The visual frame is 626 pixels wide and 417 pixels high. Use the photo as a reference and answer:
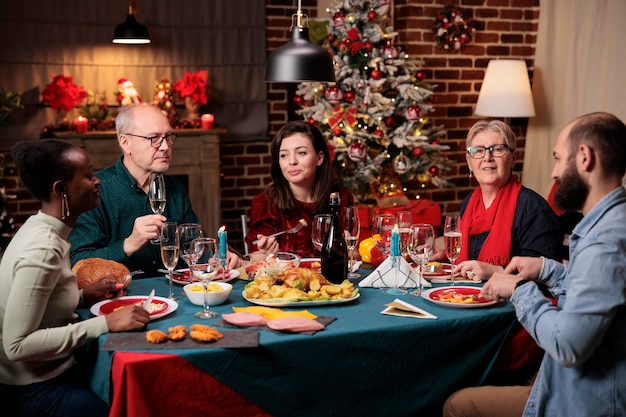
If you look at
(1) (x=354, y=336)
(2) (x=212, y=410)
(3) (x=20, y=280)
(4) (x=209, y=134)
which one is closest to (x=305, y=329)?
(1) (x=354, y=336)

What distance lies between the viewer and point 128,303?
7.77 feet

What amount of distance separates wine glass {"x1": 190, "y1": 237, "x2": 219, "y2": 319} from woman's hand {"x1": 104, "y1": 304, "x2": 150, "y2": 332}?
0.18 meters

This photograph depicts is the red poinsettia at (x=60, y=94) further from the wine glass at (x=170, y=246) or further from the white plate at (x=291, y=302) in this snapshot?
the white plate at (x=291, y=302)

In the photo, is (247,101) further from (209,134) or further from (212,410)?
(212,410)

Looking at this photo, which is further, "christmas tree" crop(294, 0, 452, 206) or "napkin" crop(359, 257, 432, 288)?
"christmas tree" crop(294, 0, 452, 206)

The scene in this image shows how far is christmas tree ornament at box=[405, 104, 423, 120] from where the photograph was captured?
5230mm

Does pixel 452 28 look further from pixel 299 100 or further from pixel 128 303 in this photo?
pixel 128 303

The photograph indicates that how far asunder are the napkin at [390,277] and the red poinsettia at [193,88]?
3560 millimetres

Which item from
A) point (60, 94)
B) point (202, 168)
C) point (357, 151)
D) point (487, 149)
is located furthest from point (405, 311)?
point (60, 94)

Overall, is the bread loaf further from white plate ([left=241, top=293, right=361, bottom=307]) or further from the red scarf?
the red scarf

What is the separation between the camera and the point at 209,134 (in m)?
5.86

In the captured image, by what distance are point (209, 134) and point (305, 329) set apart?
13.0 feet

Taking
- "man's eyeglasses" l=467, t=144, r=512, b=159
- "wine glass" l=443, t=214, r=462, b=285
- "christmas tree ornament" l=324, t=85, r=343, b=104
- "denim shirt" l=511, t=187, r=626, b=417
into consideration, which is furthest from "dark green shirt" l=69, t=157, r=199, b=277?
"christmas tree ornament" l=324, t=85, r=343, b=104

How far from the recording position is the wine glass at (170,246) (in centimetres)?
235
